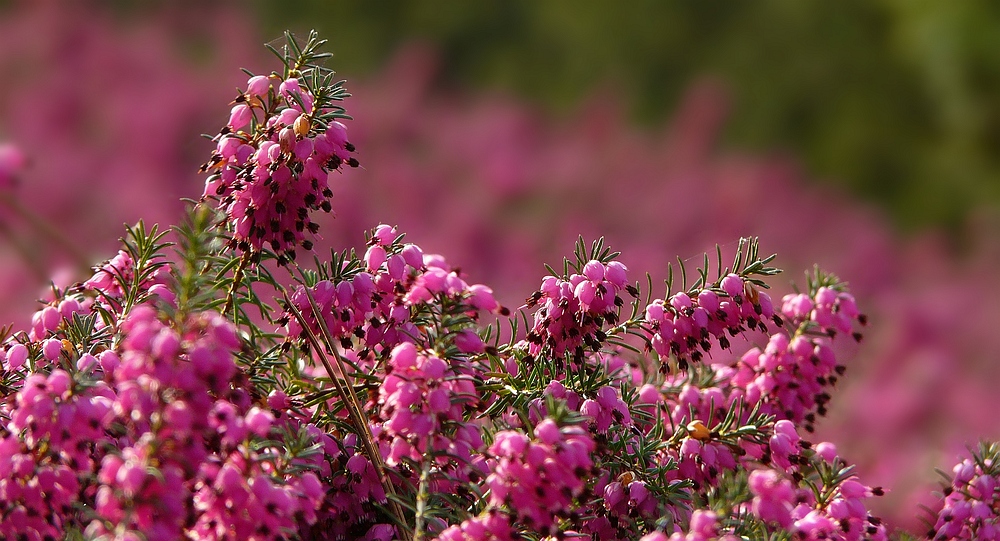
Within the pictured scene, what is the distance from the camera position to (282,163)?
0.80 metres

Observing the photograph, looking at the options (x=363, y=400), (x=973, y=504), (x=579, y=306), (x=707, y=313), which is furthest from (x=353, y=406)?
(x=973, y=504)

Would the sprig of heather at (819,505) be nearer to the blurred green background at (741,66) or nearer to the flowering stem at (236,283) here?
the flowering stem at (236,283)

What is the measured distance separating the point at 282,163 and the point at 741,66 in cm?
653

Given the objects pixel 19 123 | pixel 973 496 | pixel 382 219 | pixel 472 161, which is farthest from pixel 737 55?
pixel 973 496

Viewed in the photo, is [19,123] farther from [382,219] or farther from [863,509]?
[863,509]

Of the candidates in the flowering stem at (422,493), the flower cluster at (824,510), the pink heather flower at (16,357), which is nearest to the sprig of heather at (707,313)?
the flower cluster at (824,510)

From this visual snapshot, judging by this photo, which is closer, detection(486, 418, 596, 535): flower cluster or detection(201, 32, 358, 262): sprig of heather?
detection(486, 418, 596, 535): flower cluster

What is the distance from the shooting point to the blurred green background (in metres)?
6.91

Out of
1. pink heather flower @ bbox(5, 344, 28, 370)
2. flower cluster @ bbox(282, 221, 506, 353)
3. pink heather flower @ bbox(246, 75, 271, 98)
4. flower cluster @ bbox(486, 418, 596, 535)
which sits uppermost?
pink heather flower @ bbox(246, 75, 271, 98)

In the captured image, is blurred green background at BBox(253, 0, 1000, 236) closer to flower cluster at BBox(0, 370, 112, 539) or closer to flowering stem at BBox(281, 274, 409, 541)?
flowering stem at BBox(281, 274, 409, 541)

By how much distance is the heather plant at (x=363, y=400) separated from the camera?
0.66 metres

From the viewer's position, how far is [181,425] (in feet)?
2.02

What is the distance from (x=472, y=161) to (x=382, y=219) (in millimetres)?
1172

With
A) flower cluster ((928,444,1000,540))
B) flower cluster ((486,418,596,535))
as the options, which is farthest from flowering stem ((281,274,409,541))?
flower cluster ((928,444,1000,540))
